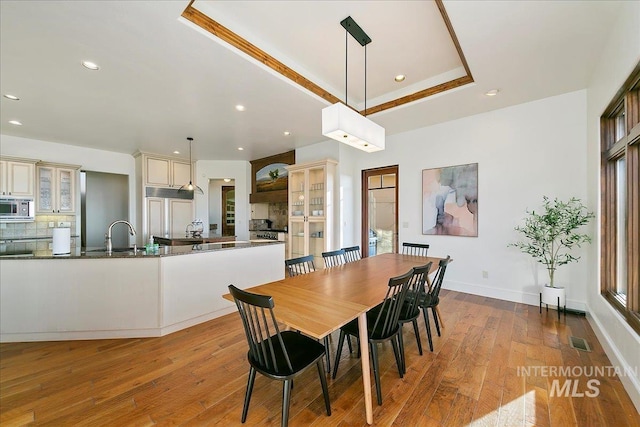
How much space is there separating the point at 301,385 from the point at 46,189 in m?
6.16

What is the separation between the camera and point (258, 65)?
2602 millimetres

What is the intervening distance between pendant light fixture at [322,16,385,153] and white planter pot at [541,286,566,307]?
2782mm

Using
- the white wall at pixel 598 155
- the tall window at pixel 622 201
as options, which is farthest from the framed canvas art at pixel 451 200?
the tall window at pixel 622 201

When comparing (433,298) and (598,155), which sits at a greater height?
(598,155)

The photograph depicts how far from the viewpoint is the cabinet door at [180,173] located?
20.8ft

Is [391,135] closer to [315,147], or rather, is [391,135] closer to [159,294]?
[315,147]

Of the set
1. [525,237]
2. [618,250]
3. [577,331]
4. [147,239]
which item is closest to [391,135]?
[525,237]

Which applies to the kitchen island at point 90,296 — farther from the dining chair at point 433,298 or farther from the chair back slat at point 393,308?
the dining chair at point 433,298

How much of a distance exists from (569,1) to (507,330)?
2.96 m

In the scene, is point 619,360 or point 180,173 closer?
point 619,360

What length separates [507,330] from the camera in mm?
2744

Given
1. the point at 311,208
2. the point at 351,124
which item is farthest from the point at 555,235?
the point at 311,208

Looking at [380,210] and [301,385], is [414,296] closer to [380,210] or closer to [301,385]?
[301,385]

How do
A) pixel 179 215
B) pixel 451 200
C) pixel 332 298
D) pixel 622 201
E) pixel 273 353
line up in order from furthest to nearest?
pixel 179 215 < pixel 451 200 < pixel 622 201 < pixel 332 298 < pixel 273 353
